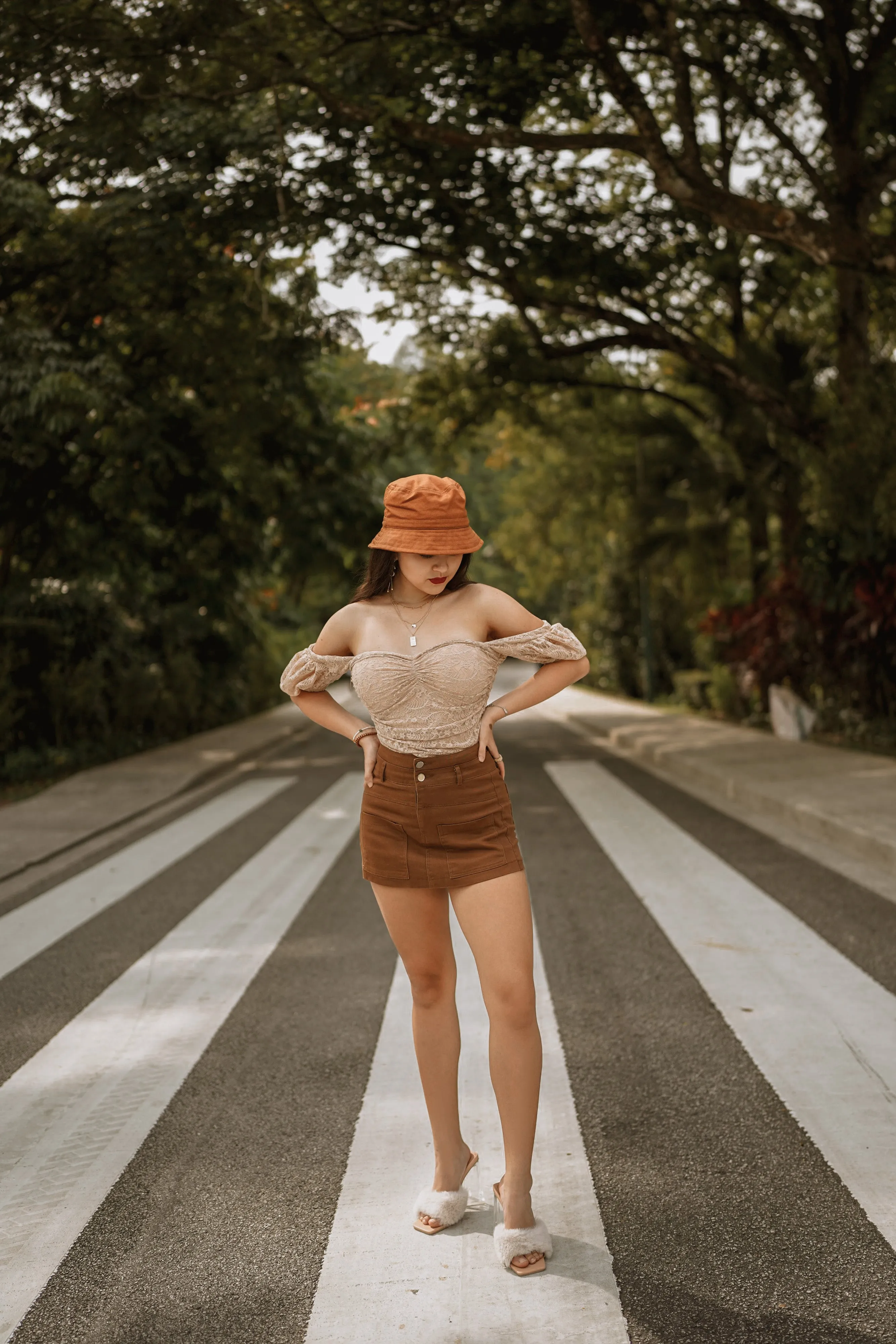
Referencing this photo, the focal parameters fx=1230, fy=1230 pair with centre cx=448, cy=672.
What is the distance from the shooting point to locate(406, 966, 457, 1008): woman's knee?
10.4 feet

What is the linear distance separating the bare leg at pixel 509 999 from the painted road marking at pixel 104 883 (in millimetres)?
3378

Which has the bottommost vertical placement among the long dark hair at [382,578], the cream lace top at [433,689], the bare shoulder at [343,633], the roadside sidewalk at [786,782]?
the roadside sidewalk at [786,782]

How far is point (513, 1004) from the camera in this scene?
9.85 feet

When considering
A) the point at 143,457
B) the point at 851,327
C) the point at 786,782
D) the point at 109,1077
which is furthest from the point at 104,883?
the point at 851,327

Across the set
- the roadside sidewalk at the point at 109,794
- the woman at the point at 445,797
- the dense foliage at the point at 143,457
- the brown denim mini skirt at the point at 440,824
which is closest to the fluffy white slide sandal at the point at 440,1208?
the woman at the point at 445,797

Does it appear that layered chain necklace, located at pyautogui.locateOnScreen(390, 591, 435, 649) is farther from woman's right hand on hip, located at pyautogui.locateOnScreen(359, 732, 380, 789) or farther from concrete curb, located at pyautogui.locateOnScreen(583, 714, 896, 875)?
concrete curb, located at pyautogui.locateOnScreen(583, 714, 896, 875)

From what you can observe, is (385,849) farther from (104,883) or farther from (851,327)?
(851,327)

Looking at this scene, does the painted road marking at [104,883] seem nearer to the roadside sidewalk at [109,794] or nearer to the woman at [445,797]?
the roadside sidewalk at [109,794]

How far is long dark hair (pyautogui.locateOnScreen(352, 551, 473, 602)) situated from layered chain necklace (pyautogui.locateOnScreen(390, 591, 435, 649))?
47 mm

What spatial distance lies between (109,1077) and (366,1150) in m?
1.13

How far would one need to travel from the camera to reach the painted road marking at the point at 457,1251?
263 cm

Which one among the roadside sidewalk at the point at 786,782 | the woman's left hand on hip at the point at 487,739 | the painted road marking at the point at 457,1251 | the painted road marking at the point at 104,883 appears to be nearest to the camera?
the painted road marking at the point at 457,1251

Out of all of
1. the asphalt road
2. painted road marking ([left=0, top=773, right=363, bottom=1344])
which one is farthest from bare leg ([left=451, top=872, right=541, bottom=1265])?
painted road marking ([left=0, top=773, right=363, bottom=1344])

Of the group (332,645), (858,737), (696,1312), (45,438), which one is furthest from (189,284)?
(696,1312)
